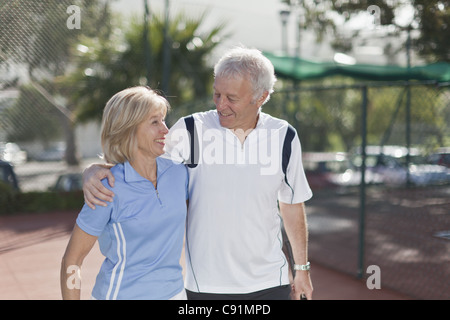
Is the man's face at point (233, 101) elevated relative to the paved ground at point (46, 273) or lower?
elevated

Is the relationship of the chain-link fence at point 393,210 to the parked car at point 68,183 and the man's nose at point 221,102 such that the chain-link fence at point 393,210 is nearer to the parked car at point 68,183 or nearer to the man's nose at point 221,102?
the man's nose at point 221,102

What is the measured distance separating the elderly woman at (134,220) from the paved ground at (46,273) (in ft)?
8.78

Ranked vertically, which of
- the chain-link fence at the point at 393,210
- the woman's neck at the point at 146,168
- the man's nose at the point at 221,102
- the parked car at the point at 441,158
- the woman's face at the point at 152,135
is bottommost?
the chain-link fence at the point at 393,210

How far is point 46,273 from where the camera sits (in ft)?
17.2

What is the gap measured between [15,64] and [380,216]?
6.50m

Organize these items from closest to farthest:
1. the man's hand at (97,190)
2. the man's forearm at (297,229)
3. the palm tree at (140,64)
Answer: the man's hand at (97,190), the man's forearm at (297,229), the palm tree at (140,64)

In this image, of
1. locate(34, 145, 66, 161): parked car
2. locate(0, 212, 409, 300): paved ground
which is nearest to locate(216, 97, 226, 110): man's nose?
locate(0, 212, 409, 300): paved ground

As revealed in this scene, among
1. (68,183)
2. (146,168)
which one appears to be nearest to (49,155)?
(68,183)

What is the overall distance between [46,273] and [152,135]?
152 inches

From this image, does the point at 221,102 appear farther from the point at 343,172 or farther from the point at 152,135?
the point at 343,172

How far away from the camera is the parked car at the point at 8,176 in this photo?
894cm

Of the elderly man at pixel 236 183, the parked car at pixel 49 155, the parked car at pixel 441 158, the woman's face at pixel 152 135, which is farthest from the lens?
the parked car at pixel 49 155

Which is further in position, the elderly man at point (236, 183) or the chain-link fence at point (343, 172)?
the chain-link fence at point (343, 172)

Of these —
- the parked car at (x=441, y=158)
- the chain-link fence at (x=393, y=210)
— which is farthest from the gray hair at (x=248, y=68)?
the parked car at (x=441, y=158)
